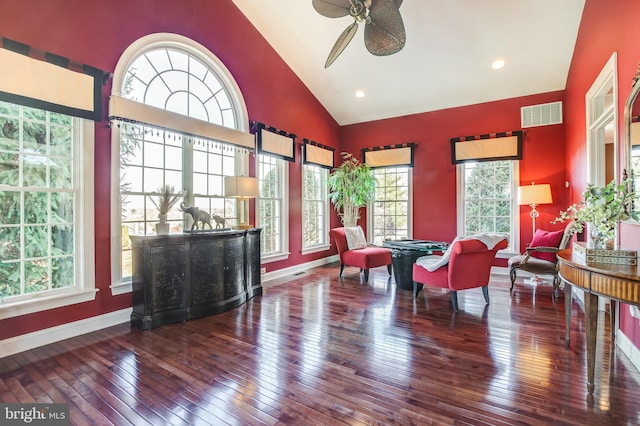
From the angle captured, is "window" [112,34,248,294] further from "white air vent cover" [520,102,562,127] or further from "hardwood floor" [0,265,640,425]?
"white air vent cover" [520,102,562,127]

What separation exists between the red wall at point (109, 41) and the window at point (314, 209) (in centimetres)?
126


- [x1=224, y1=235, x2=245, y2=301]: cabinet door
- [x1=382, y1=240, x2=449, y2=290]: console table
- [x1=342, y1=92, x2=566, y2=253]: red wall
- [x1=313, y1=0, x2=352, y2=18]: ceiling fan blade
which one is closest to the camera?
[x1=313, y1=0, x2=352, y2=18]: ceiling fan blade

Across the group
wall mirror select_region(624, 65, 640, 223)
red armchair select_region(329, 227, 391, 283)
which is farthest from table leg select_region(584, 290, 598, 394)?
red armchair select_region(329, 227, 391, 283)

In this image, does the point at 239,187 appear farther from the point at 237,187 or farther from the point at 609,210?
the point at 609,210

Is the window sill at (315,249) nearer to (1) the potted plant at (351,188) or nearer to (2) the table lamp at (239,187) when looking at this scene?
(1) the potted plant at (351,188)

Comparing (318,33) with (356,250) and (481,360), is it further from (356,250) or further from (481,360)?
(481,360)

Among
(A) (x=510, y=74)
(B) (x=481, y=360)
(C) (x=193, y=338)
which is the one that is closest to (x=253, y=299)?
(C) (x=193, y=338)

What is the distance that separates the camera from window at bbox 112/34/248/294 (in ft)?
11.3

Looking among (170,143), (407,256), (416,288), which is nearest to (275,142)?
(170,143)

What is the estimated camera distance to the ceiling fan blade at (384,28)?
2.69 metres

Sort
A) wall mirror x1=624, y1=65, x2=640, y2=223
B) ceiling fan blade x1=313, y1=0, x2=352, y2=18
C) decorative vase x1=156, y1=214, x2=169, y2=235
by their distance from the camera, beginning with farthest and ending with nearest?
decorative vase x1=156, y1=214, x2=169, y2=235, ceiling fan blade x1=313, y1=0, x2=352, y2=18, wall mirror x1=624, y1=65, x2=640, y2=223

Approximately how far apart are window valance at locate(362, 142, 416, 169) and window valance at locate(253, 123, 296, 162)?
6.17 feet

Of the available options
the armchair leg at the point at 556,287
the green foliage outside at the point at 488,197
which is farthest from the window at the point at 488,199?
the armchair leg at the point at 556,287

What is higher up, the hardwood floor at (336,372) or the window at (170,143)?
the window at (170,143)
